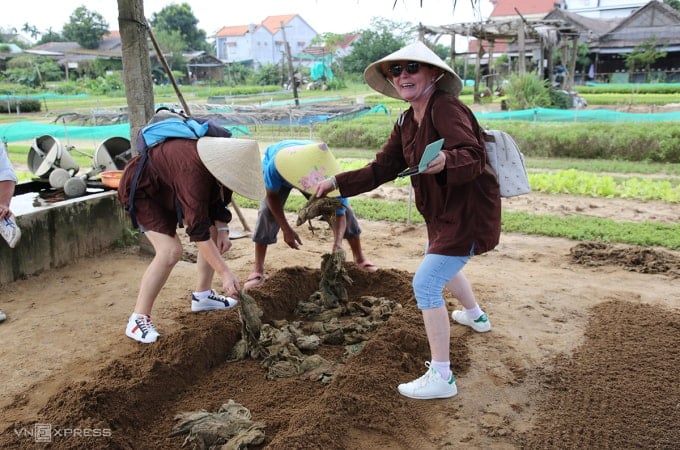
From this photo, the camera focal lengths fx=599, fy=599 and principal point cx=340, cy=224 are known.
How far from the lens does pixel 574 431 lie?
9.18ft

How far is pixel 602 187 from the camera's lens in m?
8.83

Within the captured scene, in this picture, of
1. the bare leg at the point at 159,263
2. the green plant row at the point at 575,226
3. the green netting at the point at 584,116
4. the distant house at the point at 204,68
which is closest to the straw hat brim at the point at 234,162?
the bare leg at the point at 159,263

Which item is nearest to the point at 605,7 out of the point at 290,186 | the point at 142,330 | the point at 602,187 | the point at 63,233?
the point at 602,187

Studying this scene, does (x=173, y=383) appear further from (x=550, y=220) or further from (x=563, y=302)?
(x=550, y=220)

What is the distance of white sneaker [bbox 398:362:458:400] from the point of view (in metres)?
3.12

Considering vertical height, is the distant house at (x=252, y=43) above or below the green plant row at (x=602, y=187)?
above

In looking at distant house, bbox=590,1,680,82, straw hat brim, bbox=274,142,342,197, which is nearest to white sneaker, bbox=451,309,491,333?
straw hat brim, bbox=274,142,342,197

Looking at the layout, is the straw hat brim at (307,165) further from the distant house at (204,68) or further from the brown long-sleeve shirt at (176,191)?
the distant house at (204,68)

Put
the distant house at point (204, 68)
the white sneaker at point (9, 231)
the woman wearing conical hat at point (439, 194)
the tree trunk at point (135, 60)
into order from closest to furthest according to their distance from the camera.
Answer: the woman wearing conical hat at point (439, 194) → the white sneaker at point (9, 231) → the tree trunk at point (135, 60) → the distant house at point (204, 68)

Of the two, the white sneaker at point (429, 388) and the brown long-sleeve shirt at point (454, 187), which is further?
the white sneaker at point (429, 388)

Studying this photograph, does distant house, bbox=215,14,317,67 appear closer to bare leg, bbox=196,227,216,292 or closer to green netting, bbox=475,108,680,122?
green netting, bbox=475,108,680,122

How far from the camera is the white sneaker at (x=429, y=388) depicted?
312 cm

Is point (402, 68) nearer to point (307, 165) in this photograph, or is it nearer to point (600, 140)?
point (307, 165)

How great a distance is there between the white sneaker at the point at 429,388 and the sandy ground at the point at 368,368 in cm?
4
